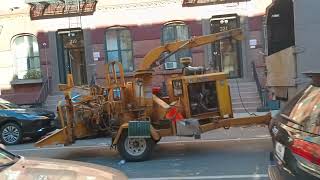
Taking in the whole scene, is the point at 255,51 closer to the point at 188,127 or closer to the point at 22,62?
the point at 22,62

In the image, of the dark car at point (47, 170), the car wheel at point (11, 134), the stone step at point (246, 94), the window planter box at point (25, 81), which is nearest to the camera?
the dark car at point (47, 170)

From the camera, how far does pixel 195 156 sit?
11.1m

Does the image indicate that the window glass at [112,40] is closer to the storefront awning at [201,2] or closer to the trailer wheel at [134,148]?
the storefront awning at [201,2]

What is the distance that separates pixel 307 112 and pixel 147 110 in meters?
6.90

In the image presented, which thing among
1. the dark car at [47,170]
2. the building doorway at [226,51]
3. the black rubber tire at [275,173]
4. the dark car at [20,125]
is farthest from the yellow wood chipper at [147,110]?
the building doorway at [226,51]

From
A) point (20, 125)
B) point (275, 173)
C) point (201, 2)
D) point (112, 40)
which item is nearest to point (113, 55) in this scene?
point (112, 40)

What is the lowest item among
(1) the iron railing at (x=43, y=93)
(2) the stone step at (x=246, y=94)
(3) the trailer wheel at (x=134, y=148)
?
(3) the trailer wheel at (x=134, y=148)

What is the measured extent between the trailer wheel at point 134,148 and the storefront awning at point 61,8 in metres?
13.5

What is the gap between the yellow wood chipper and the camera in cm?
1102

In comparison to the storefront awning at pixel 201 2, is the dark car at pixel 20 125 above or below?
below

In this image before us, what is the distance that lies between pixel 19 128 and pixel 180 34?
9552mm

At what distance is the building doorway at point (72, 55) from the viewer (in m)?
24.3

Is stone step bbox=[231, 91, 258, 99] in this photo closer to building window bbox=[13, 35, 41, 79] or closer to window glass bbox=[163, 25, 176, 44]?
window glass bbox=[163, 25, 176, 44]

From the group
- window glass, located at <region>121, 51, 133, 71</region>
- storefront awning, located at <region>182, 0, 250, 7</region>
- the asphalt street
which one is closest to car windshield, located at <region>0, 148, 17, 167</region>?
the asphalt street
